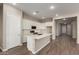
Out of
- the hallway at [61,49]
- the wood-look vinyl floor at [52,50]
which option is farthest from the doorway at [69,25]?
the wood-look vinyl floor at [52,50]

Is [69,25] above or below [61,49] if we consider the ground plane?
above

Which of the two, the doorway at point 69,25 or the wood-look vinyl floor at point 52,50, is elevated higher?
the doorway at point 69,25

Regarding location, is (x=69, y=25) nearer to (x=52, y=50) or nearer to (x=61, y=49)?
(x=61, y=49)

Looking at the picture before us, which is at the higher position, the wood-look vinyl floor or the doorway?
the doorway

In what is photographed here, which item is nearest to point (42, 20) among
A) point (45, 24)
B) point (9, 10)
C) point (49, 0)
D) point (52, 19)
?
point (45, 24)

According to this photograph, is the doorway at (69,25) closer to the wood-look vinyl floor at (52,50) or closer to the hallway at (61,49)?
the hallway at (61,49)

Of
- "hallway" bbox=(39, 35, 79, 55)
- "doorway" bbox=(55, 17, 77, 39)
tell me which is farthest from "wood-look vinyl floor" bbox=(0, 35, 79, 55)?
"doorway" bbox=(55, 17, 77, 39)

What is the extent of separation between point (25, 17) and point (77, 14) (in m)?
3.43

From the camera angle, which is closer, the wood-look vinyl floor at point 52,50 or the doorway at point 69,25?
the wood-look vinyl floor at point 52,50

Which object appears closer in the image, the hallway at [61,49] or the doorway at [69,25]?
the hallway at [61,49]

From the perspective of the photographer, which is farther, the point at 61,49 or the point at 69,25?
the point at 69,25

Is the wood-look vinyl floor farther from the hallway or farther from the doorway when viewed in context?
the doorway

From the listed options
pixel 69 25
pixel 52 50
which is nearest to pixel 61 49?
pixel 52 50

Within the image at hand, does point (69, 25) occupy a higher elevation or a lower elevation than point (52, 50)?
higher
